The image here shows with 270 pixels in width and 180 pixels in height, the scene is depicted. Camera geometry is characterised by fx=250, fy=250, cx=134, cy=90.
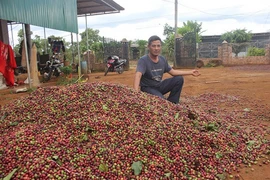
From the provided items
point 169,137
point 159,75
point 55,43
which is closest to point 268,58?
point 55,43

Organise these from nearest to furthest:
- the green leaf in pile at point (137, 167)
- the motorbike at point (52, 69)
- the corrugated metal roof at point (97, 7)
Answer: the green leaf in pile at point (137, 167) < the motorbike at point (52, 69) < the corrugated metal roof at point (97, 7)

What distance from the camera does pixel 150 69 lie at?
4.06 metres

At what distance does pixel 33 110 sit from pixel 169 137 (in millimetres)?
1626

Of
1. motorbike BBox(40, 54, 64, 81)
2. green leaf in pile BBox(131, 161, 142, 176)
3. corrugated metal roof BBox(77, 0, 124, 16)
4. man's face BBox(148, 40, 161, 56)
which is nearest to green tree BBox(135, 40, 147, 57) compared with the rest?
corrugated metal roof BBox(77, 0, 124, 16)

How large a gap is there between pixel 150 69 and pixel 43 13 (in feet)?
19.2

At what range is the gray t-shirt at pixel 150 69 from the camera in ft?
13.1

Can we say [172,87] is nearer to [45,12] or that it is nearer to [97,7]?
[45,12]

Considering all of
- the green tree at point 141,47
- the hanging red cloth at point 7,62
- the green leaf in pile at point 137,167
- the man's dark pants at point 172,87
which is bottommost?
the green leaf in pile at point 137,167

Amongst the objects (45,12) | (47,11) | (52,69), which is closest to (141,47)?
(52,69)

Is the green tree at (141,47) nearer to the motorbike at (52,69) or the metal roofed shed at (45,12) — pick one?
the metal roofed shed at (45,12)

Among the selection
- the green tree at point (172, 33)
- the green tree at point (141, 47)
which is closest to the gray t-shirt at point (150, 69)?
the green tree at point (172, 33)

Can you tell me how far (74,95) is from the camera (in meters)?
3.10

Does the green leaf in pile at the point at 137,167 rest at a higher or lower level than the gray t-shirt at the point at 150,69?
lower

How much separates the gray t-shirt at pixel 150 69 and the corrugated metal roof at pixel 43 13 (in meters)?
4.43
